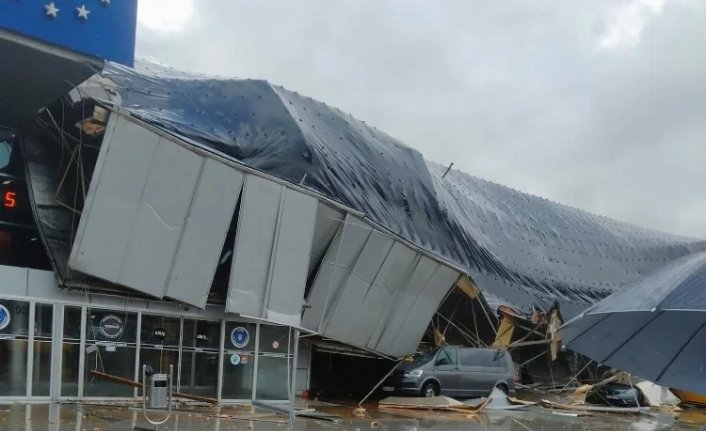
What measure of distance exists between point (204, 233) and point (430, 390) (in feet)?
26.5

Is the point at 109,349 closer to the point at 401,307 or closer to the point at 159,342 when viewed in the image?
the point at 159,342

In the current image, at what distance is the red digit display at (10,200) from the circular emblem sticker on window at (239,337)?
5.68m

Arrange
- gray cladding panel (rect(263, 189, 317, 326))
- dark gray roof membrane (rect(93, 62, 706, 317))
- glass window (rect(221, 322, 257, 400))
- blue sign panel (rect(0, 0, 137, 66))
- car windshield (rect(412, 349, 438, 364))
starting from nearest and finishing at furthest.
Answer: blue sign panel (rect(0, 0, 137, 66))
gray cladding panel (rect(263, 189, 317, 326))
glass window (rect(221, 322, 257, 400))
car windshield (rect(412, 349, 438, 364))
dark gray roof membrane (rect(93, 62, 706, 317))

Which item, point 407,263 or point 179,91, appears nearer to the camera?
point 407,263

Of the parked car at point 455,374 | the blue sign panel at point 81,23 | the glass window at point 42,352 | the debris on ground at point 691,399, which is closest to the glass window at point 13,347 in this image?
the glass window at point 42,352

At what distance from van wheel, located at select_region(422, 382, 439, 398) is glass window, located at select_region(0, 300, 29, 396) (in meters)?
10.2

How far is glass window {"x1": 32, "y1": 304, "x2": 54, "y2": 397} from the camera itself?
15.5 meters

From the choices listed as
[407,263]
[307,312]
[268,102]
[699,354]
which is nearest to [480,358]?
[407,263]

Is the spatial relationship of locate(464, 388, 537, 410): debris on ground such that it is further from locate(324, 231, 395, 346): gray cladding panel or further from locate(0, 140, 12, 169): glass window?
locate(0, 140, 12, 169): glass window

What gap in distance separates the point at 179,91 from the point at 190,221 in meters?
7.03

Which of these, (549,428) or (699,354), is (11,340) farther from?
(699,354)

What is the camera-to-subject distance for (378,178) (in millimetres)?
24328

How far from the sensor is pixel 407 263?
2048cm

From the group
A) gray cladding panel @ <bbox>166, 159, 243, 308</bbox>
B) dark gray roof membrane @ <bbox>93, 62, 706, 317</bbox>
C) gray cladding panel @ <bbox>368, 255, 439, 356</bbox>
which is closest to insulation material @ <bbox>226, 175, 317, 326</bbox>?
gray cladding panel @ <bbox>166, 159, 243, 308</bbox>
